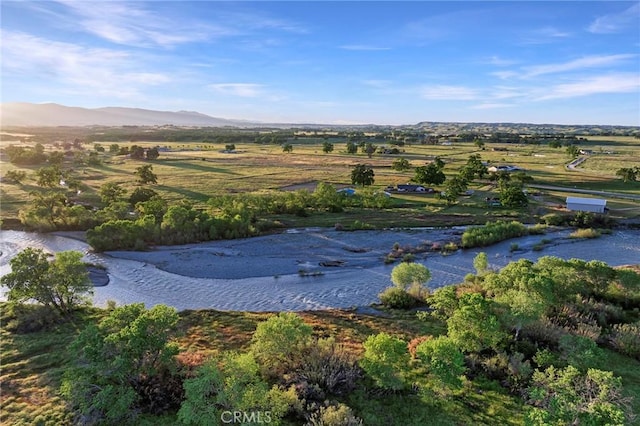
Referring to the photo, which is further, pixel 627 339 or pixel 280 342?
pixel 627 339

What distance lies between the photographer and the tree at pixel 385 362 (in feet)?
63.0

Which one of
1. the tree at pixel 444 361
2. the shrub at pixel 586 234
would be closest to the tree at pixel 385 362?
the tree at pixel 444 361

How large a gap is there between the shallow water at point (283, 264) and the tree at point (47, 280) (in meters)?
3.96

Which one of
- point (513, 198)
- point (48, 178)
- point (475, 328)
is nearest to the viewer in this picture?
point (475, 328)

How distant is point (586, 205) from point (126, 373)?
63919 mm

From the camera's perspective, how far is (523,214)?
200ft

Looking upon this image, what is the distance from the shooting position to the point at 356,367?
21281 mm

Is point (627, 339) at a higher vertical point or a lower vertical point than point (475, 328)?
lower

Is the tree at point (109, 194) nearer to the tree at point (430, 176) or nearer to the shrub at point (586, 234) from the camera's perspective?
the tree at point (430, 176)

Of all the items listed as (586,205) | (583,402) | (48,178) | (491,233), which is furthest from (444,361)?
(48,178)

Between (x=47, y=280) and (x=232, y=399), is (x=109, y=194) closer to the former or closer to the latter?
(x=47, y=280)

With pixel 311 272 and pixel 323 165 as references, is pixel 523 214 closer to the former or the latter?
pixel 311 272

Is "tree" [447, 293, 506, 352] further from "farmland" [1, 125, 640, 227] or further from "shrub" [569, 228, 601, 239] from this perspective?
"shrub" [569, 228, 601, 239]

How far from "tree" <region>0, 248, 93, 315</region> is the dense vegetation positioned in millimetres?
1603
